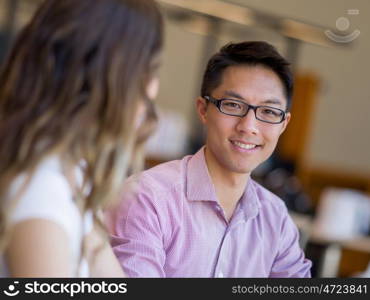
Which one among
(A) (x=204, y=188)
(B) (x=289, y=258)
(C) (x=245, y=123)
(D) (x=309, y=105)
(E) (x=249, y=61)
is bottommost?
(B) (x=289, y=258)

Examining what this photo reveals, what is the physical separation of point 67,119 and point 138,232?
0.41 metres

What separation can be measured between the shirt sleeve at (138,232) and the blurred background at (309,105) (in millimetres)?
528

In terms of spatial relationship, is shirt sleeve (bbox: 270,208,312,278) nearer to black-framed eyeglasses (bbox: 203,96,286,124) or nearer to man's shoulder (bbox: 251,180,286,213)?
man's shoulder (bbox: 251,180,286,213)

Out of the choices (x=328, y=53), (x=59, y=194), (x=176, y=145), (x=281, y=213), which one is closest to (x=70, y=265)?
(x=59, y=194)

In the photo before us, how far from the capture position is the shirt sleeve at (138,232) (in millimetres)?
1117

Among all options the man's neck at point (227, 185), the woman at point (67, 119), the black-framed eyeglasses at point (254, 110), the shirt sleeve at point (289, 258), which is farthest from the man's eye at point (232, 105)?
the woman at point (67, 119)

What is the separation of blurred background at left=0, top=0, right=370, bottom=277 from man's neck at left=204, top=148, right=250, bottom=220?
38 cm

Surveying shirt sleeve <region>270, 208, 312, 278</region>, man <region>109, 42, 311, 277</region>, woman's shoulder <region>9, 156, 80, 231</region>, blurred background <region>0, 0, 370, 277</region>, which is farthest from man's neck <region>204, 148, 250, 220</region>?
woman's shoulder <region>9, 156, 80, 231</region>

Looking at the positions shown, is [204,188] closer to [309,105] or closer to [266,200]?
[266,200]

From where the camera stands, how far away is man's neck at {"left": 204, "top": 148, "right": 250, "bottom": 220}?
1232mm

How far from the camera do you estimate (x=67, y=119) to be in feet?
2.53

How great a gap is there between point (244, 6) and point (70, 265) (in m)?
2.19

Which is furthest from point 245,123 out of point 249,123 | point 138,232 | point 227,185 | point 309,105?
point 309,105

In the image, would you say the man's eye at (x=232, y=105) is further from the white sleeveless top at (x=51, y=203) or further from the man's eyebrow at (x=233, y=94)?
the white sleeveless top at (x=51, y=203)
